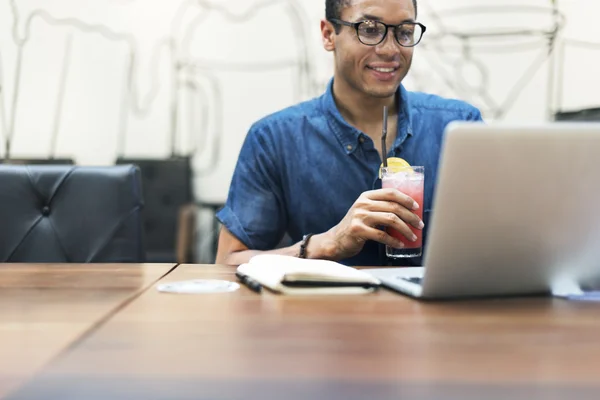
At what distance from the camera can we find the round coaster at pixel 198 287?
899mm

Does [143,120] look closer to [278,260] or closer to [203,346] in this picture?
[278,260]

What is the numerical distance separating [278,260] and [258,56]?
2604mm

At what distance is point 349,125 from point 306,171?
0.53 feet

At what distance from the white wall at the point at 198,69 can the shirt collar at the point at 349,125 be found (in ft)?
5.51

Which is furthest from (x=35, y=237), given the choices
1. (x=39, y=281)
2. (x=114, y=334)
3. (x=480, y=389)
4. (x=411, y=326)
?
(x=480, y=389)

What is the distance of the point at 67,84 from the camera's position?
3.46 m

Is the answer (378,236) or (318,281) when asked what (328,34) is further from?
(318,281)

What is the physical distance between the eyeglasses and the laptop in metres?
0.90

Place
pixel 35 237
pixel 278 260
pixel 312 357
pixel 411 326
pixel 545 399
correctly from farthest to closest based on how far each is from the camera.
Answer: pixel 35 237
pixel 278 260
pixel 411 326
pixel 312 357
pixel 545 399

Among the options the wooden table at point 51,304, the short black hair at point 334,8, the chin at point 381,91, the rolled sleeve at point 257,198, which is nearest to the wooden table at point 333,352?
the wooden table at point 51,304

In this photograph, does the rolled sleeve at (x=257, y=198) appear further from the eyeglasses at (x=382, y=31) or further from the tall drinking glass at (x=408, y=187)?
the tall drinking glass at (x=408, y=187)

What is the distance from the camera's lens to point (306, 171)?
1.65 meters

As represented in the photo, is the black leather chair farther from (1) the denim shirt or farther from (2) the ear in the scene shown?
(2) the ear

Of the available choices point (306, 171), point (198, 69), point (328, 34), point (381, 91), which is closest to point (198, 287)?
point (306, 171)
